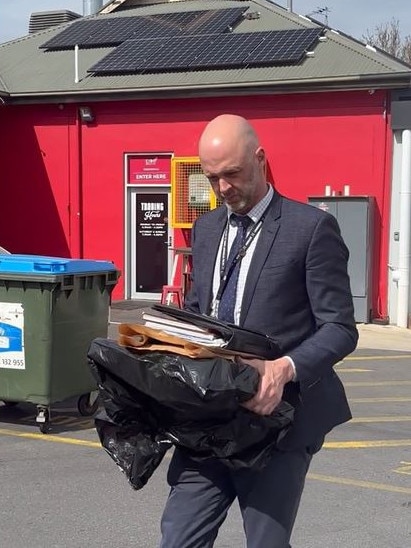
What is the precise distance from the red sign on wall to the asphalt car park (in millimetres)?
7873

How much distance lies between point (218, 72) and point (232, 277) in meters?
12.1

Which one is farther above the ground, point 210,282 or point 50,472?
point 210,282

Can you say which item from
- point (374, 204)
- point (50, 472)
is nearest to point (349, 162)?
point (374, 204)

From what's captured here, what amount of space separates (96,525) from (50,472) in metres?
1.10

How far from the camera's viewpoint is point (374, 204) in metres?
13.1

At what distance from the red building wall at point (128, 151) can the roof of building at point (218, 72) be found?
344 millimetres

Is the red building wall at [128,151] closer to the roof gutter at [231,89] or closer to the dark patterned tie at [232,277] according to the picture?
the roof gutter at [231,89]

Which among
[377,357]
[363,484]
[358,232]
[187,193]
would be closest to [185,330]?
[363,484]

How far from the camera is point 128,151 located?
14922 mm

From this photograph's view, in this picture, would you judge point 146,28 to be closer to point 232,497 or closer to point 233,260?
point 233,260

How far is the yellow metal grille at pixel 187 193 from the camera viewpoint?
1410 centimetres

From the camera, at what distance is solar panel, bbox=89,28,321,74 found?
14031mm

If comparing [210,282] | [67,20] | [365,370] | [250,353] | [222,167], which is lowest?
[365,370]

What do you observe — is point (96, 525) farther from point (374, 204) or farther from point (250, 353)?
point (374, 204)
